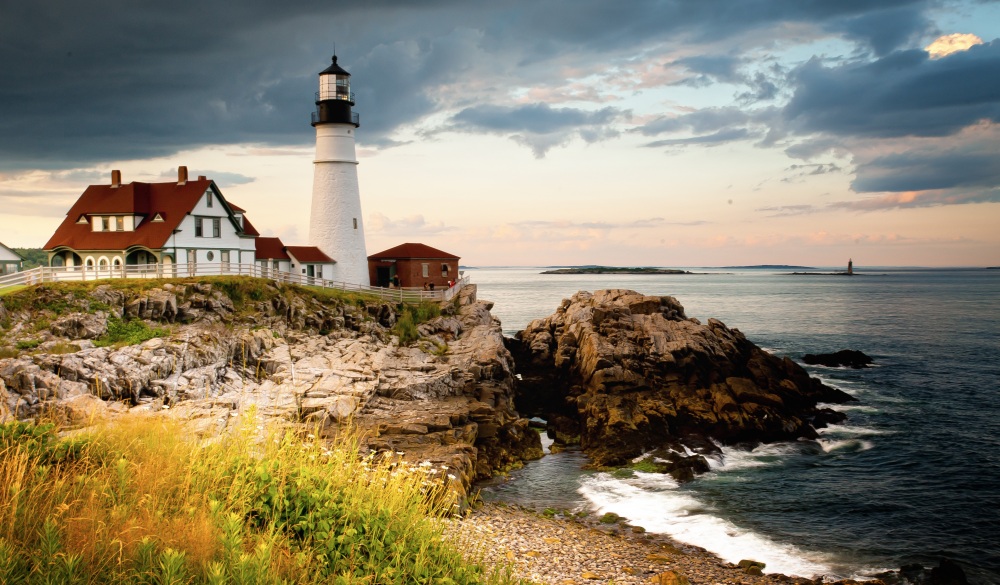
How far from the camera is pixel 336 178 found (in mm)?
42469

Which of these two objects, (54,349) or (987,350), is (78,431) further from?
(987,350)

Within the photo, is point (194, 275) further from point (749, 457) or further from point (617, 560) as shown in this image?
point (749, 457)

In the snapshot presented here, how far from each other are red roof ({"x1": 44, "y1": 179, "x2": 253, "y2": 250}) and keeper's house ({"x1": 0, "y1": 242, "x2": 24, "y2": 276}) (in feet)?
5.94

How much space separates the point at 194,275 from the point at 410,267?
15434 millimetres

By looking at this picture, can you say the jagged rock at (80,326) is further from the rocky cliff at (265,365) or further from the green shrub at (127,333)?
the green shrub at (127,333)

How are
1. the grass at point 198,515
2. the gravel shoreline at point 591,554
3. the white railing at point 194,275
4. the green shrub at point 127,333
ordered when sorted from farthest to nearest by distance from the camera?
the white railing at point 194,275 → the green shrub at point 127,333 → the gravel shoreline at point 591,554 → the grass at point 198,515

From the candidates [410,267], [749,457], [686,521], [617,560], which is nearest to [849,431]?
[749,457]

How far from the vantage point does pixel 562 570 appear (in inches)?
563

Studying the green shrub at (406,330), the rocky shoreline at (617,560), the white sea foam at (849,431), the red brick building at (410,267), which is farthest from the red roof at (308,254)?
the white sea foam at (849,431)

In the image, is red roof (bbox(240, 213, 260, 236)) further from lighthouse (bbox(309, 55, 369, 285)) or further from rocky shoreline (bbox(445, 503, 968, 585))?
rocky shoreline (bbox(445, 503, 968, 585))

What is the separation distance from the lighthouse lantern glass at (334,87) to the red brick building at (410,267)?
35.3 feet

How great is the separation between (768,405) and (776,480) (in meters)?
6.99

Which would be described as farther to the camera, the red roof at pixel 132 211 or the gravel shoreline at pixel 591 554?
the red roof at pixel 132 211

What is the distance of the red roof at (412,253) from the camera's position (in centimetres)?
4616
